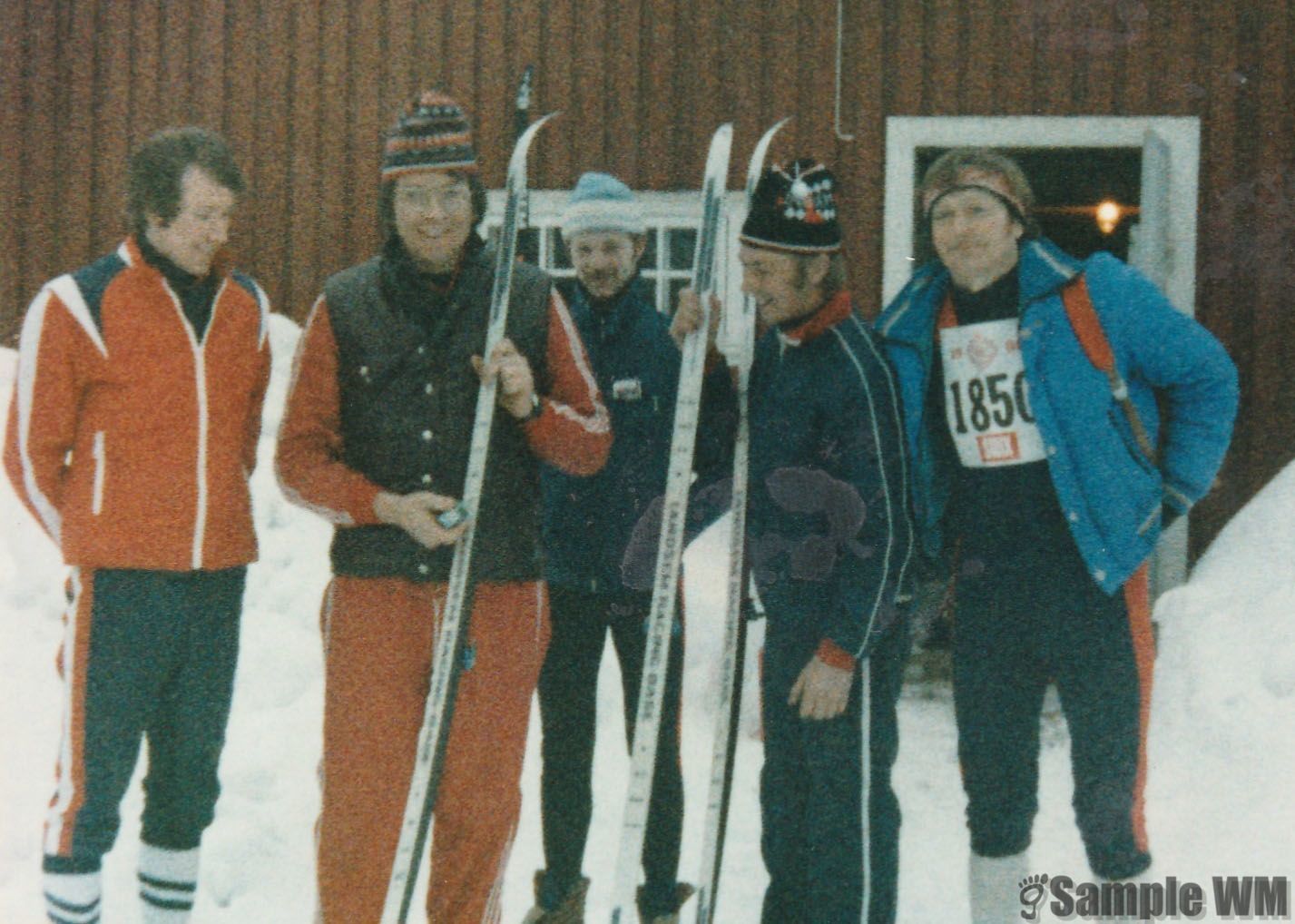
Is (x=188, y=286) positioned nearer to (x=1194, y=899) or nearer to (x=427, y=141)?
Answer: (x=427, y=141)

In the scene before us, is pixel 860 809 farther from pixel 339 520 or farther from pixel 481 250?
pixel 481 250

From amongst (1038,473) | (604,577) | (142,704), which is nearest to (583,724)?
(604,577)

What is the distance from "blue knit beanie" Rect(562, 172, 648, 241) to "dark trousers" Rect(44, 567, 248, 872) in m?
1.25

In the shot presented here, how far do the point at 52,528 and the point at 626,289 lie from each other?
1463 millimetres

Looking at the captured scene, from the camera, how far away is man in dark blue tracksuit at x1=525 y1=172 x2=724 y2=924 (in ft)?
10.2

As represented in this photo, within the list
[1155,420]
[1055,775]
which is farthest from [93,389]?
[1055,775]

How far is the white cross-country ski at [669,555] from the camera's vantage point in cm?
231

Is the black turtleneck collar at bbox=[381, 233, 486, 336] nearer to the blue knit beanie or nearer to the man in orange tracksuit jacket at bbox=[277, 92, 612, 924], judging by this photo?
the man in orange tracksuit jacket at bbox=[277, 92, 612, 924]

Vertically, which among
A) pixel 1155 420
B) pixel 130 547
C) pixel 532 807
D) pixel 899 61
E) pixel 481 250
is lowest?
pixel 532 807

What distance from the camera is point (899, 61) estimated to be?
21.0 ft

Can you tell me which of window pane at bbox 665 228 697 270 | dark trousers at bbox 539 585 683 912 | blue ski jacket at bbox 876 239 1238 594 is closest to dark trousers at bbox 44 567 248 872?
dark trousers at bbox 539 585 683 912

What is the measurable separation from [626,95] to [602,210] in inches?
140

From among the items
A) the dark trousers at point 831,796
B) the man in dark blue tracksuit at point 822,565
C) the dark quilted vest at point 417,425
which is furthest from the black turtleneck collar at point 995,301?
the dark quilted vest at point 417,425

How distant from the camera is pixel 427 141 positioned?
7.50 ft
